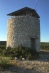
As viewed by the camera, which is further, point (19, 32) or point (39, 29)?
point (39, 29)

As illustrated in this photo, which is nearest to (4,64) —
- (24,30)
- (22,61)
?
(22,61)

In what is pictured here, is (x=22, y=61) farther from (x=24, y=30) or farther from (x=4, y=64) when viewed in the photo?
(x=24, y=30)

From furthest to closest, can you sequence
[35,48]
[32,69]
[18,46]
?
[35,48], [18,46], [32,69]

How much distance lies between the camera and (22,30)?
19672mm

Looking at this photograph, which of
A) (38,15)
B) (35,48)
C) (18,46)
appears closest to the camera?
(18,46)

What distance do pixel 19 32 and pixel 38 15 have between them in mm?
3504

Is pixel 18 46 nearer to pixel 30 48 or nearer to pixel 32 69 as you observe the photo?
pixel 30 48

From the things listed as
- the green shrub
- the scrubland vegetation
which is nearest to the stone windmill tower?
the scrubland vegetation

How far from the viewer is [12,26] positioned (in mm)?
20266

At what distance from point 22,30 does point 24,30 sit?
0.20 m

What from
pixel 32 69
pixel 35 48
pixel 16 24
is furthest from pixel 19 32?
pixel 32 69

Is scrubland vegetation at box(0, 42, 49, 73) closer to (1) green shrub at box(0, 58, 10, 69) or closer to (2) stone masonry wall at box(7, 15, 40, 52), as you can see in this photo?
(1) green shrub at box(0, 58, 10, 69)

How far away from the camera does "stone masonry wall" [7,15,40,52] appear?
64.4 feet

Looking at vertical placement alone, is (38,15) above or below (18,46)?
above
